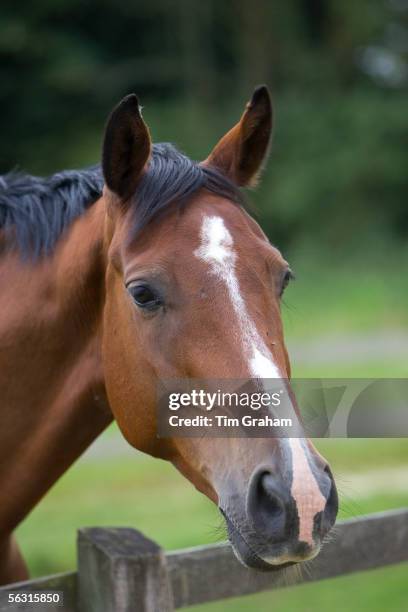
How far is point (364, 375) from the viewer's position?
9688 millimetres

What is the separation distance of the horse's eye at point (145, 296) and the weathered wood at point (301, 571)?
807 millimetres

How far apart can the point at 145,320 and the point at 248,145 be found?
2.56ft

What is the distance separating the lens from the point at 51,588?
246 cm

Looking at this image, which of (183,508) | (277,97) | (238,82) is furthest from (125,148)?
(238,82)

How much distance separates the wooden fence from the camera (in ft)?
7.78

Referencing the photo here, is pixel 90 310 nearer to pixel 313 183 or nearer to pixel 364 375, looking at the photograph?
pixel 364 375

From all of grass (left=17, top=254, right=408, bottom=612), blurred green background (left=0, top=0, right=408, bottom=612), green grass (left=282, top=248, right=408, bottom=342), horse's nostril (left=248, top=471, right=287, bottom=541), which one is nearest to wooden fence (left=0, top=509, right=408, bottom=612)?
horse's nostril (left=248, top=471, right=287, bottom=541)

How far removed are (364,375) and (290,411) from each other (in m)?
7.71

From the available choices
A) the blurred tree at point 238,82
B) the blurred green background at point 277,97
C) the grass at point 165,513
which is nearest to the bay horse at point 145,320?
the grass at point 165,513

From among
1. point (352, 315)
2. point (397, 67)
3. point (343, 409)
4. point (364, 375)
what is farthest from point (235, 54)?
point (343, 409)

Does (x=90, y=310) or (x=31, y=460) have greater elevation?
(x=90, y=310)

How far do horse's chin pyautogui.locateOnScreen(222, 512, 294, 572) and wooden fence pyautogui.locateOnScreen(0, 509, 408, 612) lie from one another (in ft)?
0.22

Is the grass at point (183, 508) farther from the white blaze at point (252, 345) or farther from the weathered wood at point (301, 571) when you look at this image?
the white blaze at point (252, 345)

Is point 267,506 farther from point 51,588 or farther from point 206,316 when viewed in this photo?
point 51,588
